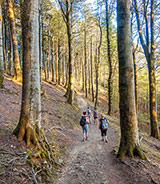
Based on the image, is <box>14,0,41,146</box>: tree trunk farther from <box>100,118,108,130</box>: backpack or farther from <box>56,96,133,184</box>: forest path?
<box>100,118,108,130</box>: backpack

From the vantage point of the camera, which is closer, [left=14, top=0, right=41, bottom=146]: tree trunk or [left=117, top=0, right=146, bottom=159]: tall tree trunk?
[left=14, top=0, right=41, bottom=146]: tree trunk

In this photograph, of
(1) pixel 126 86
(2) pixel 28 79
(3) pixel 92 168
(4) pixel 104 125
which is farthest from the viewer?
(4) pixel 104 125

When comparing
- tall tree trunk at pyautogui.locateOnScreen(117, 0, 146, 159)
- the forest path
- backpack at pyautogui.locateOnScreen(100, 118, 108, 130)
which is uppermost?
tall tree trunk at pyautogui.locateOnScreen(117, 0, 146, 159)

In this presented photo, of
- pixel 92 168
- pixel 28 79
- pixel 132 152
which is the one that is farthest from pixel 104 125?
pixel 28 79

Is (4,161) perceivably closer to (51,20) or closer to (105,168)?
(105,168)

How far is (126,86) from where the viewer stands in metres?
4.89

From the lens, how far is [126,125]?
4.89m

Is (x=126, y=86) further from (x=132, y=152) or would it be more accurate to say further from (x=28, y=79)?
(x=28, y=79)

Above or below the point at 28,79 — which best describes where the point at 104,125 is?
below

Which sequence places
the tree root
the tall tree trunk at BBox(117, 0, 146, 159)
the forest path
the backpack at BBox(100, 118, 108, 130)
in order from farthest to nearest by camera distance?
the backpack at BBox(100, 118, 108, 130)
the tall tree trunk at BBox(117, 0, 146, 159)
the tree root
the forest path

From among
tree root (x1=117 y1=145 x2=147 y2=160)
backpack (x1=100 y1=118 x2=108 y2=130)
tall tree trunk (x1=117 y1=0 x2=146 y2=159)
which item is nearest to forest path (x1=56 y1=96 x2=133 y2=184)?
tree root (x1=117 y1=145 x2=147 y2=160)

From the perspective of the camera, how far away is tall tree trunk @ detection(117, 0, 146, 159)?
482 cm

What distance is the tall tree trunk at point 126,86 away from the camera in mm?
4816

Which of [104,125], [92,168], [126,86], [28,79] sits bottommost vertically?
[92,168]
